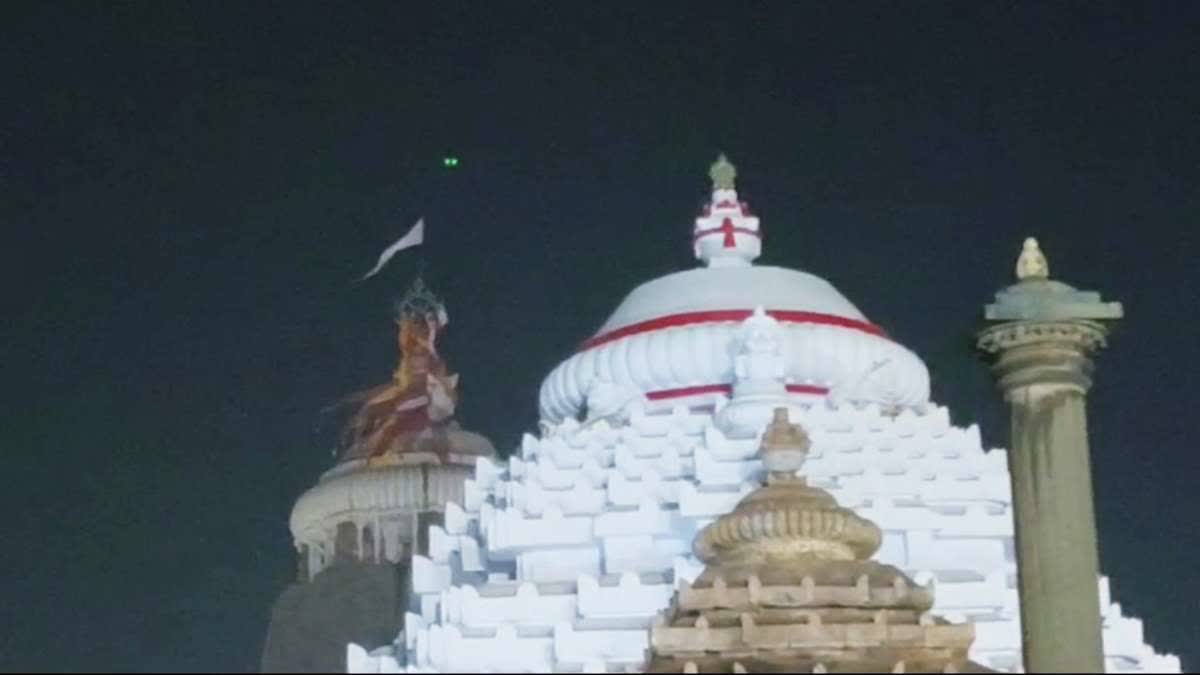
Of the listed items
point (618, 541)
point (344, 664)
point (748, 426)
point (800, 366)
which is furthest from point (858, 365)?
point (344, 664)

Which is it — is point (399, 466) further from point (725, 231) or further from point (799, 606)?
point (799, 606)

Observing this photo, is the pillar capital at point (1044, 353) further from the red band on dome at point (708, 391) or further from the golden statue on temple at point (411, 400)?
the golden statue on temple at point (411, 400)

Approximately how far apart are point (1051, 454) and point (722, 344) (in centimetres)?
547

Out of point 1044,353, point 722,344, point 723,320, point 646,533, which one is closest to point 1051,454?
point 1044,353

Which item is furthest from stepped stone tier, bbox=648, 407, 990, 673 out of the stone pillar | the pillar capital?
the pillar capital

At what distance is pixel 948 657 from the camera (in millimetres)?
9750

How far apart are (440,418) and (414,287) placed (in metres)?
1.45

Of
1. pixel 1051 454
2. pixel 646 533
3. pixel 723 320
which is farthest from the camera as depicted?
pixel 723 320

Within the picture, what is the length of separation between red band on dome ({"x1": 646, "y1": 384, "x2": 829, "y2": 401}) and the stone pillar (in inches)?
201

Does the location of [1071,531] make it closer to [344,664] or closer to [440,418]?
[344,664]

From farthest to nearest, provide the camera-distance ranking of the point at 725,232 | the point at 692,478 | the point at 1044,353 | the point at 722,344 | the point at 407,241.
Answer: the point at 407,241
the point at 725,232
the point at 722,344
the point at 692,478
the point at 1044,353

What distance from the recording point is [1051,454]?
10.1 meters

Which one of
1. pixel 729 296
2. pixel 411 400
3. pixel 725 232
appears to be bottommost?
pixel 729 296

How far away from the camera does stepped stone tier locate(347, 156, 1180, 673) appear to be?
13.2 metres
